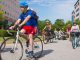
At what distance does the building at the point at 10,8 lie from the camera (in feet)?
325

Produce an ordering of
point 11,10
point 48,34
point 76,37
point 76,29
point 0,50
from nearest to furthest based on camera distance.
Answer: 1. point 0,50
2. point 76,37
3. point 76,29
4. point 48,34
5. point 11,10

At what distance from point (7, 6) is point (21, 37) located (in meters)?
95.5

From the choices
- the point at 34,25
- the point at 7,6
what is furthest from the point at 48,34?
the point at 7,6

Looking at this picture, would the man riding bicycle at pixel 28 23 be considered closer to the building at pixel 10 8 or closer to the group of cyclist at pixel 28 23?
the group of cyclist at pixel 28 23

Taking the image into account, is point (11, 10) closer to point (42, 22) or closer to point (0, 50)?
point (42, 22)

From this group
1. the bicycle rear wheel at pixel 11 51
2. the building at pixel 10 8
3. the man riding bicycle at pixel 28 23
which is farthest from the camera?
the building at pixel 10 8

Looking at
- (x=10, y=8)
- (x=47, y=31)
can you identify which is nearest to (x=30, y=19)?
(x=47, y=31)

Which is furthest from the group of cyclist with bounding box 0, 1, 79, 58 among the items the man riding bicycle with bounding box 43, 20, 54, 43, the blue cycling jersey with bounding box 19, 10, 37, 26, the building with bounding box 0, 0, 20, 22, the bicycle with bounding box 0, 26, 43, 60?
the building with bounding box 0, 0, 20, 22

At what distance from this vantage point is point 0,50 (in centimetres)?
873

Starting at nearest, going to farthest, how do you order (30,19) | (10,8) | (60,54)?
(30,19) → (60,54) → (10,8)

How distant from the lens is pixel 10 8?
363 ft

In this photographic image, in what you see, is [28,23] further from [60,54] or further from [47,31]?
[47,31]

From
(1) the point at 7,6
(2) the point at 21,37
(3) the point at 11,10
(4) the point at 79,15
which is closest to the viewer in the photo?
(2) the point at 21,37

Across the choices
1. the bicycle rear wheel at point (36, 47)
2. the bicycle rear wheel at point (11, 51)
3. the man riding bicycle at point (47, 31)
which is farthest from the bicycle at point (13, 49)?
the man riding bicycle at point (47, 31)
